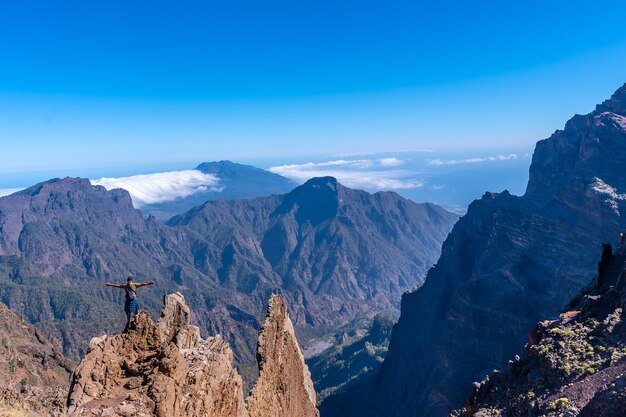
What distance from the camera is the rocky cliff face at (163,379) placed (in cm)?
1603

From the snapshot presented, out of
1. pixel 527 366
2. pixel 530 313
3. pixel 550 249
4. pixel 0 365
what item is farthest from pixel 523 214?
pixel 0 365

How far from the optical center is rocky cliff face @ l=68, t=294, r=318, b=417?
52.6 feet

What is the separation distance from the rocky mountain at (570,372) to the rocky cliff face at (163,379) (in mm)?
16956

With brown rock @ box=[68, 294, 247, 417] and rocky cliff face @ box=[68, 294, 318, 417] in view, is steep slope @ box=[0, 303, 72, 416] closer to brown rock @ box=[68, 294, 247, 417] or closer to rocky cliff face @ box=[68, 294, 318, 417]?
rocky cliff face @ box=[68, 294, 318, 417]

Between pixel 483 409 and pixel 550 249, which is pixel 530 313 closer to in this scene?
pixel 550 249

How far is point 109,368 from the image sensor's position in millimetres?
17703

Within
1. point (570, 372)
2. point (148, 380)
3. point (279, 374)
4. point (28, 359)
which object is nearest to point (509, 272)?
point (570, 372)

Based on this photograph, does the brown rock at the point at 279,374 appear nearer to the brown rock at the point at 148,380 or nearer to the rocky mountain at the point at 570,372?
the brown rock at the point at 148,380

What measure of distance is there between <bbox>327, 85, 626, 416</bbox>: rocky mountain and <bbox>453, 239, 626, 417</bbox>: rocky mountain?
54.2 meters

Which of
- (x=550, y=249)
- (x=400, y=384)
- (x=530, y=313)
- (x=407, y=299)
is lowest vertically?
(x=400, y=384)

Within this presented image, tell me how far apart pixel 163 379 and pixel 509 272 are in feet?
347

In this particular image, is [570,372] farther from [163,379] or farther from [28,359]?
[28,359]

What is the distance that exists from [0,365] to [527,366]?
81.3 meters

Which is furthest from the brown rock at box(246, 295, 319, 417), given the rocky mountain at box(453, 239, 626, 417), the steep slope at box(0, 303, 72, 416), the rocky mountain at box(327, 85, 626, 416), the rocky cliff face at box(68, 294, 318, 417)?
the rocky mountain at box(327, 85, 626, 416)
